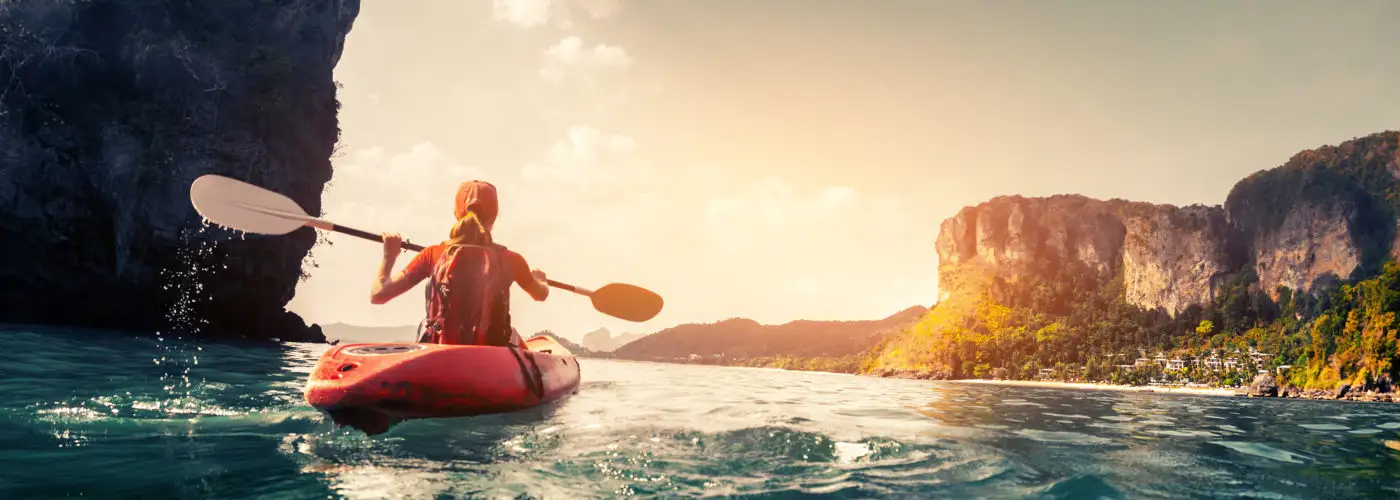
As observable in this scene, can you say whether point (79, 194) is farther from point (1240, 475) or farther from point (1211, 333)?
point (1211, 333)

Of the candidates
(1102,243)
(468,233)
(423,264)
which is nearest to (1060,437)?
(468,233)

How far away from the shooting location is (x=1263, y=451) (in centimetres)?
714

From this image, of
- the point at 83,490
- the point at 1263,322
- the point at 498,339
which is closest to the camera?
the point at 83,490

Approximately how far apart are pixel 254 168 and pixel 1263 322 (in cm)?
14531

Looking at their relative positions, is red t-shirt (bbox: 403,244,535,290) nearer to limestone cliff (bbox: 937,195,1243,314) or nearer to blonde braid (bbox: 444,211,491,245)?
blonde braid (bbox: 444,211,491,245)

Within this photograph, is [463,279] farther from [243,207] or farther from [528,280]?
[243,207]

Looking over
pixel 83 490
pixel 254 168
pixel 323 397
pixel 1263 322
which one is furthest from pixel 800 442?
pixel 1263 322

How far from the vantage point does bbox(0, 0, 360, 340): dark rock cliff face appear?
27.7 m

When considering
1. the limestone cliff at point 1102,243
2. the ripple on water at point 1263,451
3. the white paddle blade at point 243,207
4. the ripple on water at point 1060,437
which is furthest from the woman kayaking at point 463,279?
the limestone cliff at point 1102,243

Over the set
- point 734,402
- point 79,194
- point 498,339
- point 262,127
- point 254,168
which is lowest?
point 734,402

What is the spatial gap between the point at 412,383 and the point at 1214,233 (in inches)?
6161

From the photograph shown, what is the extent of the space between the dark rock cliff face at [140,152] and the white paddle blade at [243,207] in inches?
1125

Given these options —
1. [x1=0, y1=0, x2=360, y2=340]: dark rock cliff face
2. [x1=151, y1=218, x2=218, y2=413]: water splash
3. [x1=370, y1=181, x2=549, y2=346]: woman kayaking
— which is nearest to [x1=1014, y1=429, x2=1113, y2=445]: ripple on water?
[x1=370, y1=181, x2=549, y2=346]: woman kayaking

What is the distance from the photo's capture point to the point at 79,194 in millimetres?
29375
